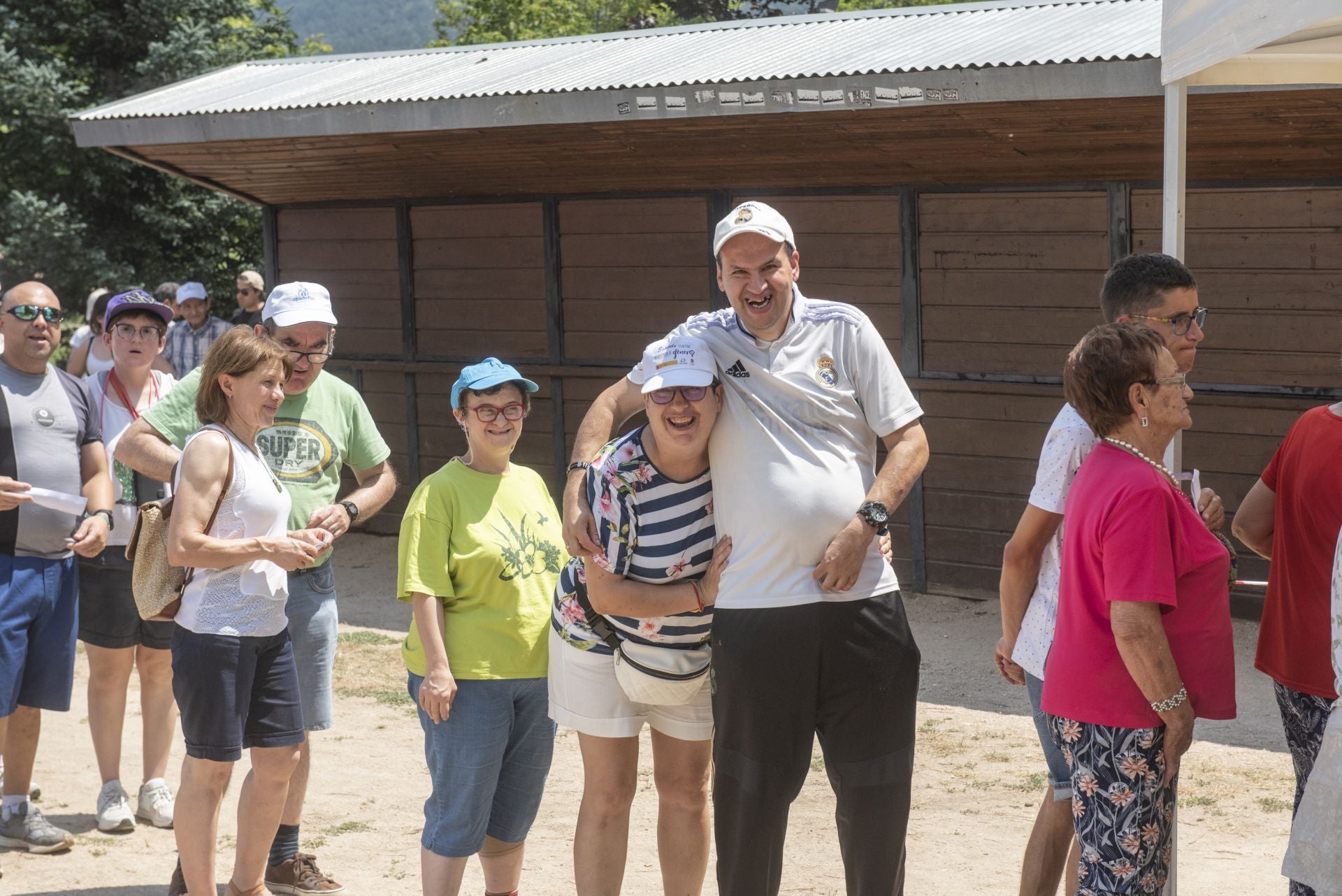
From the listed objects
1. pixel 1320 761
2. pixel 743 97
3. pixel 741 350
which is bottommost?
pixel 1320 761

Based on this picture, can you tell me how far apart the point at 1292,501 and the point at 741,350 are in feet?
4.26

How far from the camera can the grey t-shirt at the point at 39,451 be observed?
15.4ft

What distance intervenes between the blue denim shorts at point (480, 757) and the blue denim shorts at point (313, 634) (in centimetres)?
58

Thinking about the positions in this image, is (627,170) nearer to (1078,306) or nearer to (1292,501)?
(1078,306)

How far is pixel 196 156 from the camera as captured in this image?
389 inches

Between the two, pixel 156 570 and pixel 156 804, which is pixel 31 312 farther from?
pixel 156 804

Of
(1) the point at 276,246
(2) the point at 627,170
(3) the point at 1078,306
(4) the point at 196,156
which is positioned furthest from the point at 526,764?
(1) the point at 276,246

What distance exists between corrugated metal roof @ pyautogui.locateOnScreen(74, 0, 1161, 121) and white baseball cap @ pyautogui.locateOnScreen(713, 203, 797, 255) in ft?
11.7

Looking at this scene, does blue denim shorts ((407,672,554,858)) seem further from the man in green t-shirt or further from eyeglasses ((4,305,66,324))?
eyeglasses ((4,305,66,324))

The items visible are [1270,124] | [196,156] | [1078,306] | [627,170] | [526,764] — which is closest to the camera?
[526,764]

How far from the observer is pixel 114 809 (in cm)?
502

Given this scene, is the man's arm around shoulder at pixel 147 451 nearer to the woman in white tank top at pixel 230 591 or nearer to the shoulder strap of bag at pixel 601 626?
the woman in white tank top at pixel 230 591

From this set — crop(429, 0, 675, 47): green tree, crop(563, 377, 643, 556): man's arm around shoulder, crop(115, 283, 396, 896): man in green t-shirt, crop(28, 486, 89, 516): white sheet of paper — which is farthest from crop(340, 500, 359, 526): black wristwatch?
crop(429, 0, 675, 47): green tree

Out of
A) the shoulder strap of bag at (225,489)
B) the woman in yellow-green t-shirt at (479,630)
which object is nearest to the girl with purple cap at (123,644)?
the shoulder strap of bag at (225,489)
